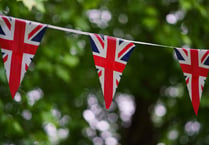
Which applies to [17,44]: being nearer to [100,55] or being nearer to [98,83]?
[100,55]

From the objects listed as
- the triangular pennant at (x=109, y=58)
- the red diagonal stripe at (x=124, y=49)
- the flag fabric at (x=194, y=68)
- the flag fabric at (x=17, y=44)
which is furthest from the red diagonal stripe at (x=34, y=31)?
the flag fabric at (x=194, y=68)

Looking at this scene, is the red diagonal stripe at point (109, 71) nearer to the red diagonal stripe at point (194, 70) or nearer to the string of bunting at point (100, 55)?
the string of bunting at point (100, 55)

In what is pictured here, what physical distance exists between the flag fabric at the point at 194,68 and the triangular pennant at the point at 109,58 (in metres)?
0.26

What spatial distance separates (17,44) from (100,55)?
340mm

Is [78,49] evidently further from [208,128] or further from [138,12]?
[208,128]

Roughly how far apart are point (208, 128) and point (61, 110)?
4.34 ft

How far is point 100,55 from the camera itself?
1.79m

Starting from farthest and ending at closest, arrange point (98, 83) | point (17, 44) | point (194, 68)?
1. point (98, 83)
2. point (194, 68)
3. point (17, 44)

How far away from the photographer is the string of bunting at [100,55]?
1.71 meters

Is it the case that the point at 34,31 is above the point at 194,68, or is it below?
above

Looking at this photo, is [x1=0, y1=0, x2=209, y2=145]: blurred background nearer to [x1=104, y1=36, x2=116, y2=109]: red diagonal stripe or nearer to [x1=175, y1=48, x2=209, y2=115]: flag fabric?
[x1=104, y1=36, x2=116, y2=109]: red diagonal stripe

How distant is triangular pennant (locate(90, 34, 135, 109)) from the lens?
5.86ft

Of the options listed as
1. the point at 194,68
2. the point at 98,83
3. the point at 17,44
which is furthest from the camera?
the point at 98,83

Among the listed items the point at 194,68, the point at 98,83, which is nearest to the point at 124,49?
the point at 194,68
